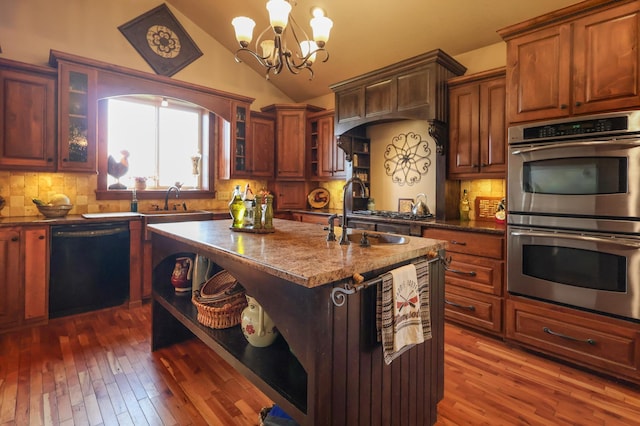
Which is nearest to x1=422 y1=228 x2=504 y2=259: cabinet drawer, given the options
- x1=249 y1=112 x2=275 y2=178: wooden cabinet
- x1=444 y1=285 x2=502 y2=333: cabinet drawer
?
x1=444 y1=285 x2=502 y2=333: cabinet drawer

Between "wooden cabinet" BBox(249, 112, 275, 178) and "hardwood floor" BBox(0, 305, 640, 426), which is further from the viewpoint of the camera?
"wooden cabinet" BBox(249, 112, 275, 178)

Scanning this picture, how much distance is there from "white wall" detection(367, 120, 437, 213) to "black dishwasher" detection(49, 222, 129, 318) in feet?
10.0

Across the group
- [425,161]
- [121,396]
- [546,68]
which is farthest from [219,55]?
[121,396]

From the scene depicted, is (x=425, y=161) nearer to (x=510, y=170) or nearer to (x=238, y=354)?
(x=510, y=170)

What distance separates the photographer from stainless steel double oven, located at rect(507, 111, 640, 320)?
2064 millimetres

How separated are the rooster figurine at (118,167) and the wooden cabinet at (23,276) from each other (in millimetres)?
1137

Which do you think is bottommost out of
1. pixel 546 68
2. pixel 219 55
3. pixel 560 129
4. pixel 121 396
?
pixel 121 396

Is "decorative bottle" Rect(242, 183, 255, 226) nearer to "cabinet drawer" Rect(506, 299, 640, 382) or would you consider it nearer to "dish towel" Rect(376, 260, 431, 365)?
"dish towel" Rect(376, 260, 431, 365)

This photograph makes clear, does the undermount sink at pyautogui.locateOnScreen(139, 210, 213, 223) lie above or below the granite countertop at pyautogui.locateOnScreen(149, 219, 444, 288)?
above

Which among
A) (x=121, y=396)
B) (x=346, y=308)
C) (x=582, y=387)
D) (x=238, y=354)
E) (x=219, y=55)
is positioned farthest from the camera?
(x=219, y=55)

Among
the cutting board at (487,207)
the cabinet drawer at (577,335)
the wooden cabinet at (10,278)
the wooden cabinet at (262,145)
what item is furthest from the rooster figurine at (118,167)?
the cabinet drawer at (577,335)

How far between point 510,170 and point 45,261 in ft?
13.2

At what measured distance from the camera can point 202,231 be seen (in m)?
2.12

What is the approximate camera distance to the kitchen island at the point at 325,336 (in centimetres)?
119
